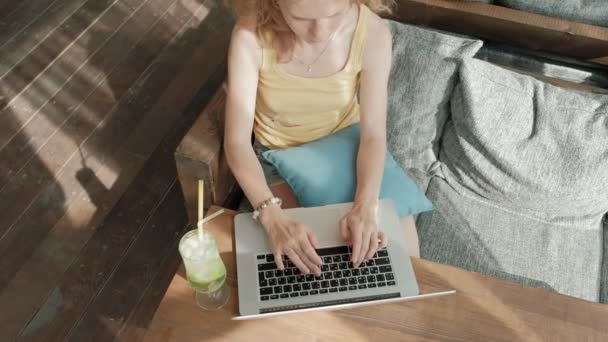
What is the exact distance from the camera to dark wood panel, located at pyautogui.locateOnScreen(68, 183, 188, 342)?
1.67 m

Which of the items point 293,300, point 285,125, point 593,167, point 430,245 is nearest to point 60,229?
point 285,125

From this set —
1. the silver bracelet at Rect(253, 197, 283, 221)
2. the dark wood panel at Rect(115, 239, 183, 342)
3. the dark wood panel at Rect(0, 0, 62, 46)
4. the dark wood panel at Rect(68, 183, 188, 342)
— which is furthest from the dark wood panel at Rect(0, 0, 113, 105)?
the silver bracelet at Rect(253, 197, 283, 221)

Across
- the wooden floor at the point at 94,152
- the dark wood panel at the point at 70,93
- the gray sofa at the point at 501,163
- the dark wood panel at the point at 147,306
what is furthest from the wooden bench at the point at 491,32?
the dark wood panel at the point at 70,93

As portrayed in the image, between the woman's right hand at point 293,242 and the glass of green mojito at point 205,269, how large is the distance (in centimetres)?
13

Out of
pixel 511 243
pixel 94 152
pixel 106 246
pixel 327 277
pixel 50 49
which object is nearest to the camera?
pixel 327 277

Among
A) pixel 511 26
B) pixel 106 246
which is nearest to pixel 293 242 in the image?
pixel 106 246

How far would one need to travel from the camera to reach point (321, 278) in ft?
3.49

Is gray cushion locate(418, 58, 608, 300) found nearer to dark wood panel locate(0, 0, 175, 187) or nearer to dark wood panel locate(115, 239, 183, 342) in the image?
dark wood panel locate(115, 239, 183, 342)

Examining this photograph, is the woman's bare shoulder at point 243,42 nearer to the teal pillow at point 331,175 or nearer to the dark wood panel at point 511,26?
the teal pillow at point 331,175

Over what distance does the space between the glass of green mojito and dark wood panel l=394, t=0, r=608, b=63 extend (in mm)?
1283

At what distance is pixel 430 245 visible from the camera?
1.49 metres

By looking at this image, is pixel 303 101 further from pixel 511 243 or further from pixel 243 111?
pixel 511 243

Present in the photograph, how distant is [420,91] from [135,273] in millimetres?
1230

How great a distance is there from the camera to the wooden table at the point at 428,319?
98cm
